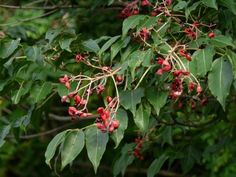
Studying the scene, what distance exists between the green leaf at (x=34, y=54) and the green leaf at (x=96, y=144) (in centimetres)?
52

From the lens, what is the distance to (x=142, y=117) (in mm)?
1718

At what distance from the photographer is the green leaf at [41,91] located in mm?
2018

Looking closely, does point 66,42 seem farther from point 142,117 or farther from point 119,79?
point 142,117

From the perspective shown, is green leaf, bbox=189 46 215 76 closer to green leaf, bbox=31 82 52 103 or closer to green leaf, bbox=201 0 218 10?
green leaf, bbox=201 0 218 10

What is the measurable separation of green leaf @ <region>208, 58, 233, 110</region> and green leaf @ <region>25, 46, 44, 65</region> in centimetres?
69

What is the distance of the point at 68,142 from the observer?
161 centimetres

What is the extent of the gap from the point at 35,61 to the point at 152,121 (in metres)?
0.81

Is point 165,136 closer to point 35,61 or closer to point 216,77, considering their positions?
point 35,61

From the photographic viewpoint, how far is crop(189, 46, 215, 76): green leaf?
65.4 inches

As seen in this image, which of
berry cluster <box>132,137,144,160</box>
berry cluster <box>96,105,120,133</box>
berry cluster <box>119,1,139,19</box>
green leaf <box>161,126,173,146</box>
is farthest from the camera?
green leaf <box>161,126,173,146</box>

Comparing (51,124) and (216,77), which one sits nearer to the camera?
(216,77)

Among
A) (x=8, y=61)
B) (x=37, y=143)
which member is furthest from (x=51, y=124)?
(x=8, y=61)

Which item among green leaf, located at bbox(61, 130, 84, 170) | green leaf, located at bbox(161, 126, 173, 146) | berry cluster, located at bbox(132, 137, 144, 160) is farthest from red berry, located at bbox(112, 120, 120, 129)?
green leaf, located at bbox(161, 126, 173, 146)

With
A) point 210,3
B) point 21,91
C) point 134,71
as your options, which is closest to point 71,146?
point 134,71
